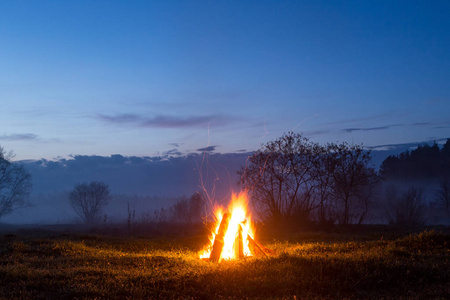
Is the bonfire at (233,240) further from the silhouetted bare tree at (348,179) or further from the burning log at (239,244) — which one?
the silhouetted bare tree at (348,179)

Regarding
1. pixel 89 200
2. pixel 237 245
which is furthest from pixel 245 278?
pixel 89 200

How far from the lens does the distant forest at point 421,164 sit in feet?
248

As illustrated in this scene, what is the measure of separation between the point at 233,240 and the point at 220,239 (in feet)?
2.13

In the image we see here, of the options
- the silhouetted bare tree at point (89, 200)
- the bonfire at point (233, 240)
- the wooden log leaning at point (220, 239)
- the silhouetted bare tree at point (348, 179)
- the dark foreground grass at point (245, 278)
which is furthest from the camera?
the silhouetted bare tree at point (89, 200)

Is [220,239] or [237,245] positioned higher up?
[220,239]

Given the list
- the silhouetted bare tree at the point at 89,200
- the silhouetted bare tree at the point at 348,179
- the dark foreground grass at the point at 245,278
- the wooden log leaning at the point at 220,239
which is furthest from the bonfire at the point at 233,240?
the silhouetted bare tree at the point at 89,200

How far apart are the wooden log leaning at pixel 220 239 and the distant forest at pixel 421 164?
69.6m

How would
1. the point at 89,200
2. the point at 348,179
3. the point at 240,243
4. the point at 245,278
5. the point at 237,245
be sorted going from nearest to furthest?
the point at 245,278 < the point at 240,243 < the point at 237,245 < the point at 348,179 < the point at 89,200

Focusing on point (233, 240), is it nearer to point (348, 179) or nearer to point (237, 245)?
point (237, 245)

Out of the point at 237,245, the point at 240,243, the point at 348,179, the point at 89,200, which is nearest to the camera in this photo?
the point at 240,243

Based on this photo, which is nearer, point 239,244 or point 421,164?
point 239,244

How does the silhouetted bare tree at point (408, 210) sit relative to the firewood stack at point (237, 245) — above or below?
below

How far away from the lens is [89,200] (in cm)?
7544

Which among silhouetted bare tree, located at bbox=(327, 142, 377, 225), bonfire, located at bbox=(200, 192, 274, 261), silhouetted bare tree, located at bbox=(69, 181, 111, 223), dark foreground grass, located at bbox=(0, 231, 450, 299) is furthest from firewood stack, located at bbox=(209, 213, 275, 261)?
silhouetted bare tree, located at bbox=(69, 181, 111, 223)
